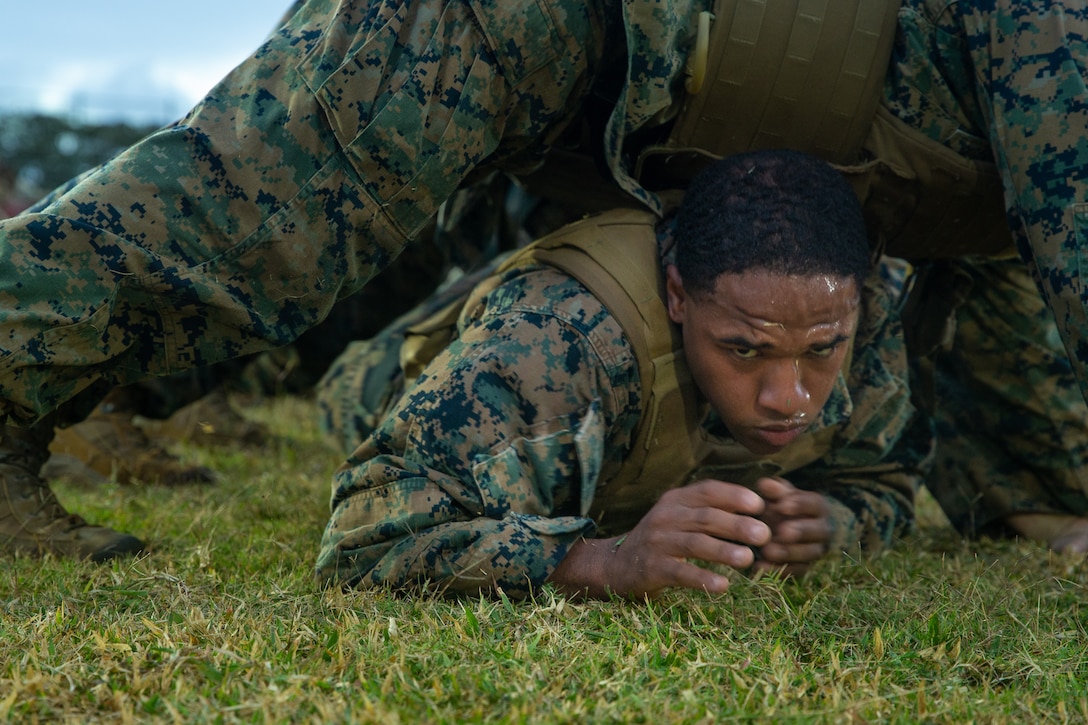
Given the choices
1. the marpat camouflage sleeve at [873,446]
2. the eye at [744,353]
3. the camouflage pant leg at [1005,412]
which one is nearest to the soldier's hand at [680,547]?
the eye at [744,353]

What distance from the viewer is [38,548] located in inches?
126

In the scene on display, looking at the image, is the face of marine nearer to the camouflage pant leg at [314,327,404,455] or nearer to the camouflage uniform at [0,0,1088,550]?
the camouflage uniform at [0,0,1088,550]

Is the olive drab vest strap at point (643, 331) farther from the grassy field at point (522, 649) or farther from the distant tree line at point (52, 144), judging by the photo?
the distant tree line at point (52, 144)

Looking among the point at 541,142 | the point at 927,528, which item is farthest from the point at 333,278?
the point at 927,528

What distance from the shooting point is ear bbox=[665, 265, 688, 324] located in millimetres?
3143

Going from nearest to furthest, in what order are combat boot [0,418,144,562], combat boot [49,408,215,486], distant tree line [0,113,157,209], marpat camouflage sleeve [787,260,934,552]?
combat boot [0,418,144,562]
marpat camouflage sleeve [787,260,934,552]
combat boot [49,408,215,486]
distant tree line [0,113,157,209]

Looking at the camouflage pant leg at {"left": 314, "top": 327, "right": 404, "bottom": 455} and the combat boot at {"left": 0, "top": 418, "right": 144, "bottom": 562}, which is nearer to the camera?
the combat boot at {"left": 0, "top": 418, "right": 144, "bottom": 562}

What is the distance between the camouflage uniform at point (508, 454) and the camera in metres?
2.73

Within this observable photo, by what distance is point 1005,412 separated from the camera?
13.8ft

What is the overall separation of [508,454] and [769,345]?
0.73 metres

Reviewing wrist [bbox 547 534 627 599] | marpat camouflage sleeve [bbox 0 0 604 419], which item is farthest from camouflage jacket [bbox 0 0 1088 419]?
wrist [bbox 547 534 627 599]

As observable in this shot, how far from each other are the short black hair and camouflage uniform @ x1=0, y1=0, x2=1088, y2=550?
1.00 ft

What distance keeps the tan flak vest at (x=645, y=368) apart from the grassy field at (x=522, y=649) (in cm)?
40

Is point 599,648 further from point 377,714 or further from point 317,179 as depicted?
point 317,179
